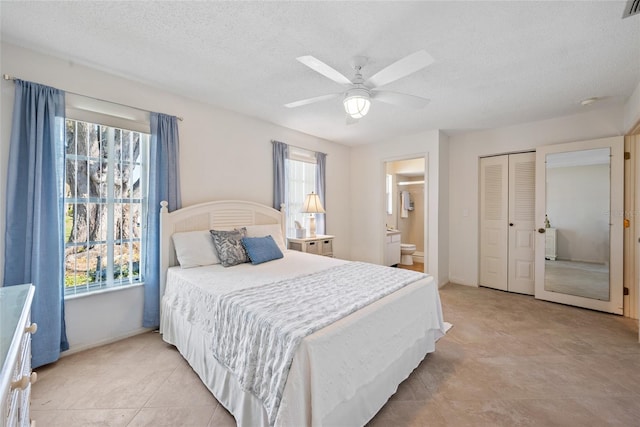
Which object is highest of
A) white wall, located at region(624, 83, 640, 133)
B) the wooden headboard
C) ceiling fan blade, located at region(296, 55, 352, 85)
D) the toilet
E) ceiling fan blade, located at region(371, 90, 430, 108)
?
white wall, located at region(624, 83, 640, 133)

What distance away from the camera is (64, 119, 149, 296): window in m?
2.45

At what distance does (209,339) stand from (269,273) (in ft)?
2.40

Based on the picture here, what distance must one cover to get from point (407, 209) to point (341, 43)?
5.45 meters

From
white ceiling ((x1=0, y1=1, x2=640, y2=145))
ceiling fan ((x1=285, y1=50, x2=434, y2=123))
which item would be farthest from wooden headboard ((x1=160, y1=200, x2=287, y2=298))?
ceiling fan ((x1=285, y1=50, x2=434, y2=123))

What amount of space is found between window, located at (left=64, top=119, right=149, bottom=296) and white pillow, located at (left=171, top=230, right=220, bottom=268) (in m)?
0.44

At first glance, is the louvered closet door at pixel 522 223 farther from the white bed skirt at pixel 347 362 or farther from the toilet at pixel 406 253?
the white bed skirt at pixel 347 362

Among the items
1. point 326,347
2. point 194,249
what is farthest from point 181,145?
point 326,347

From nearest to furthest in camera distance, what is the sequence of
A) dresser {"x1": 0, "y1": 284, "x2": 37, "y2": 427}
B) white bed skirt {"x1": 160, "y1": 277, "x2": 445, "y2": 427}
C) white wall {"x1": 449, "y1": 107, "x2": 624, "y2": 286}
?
dresser {"x1": 0, "y1": 284, "x2": 37, "y2": 427} → white bed skirt {"x1": 160, "y1": 277, "x2": 445, "y2": 427} → white wall {"x1": 449, "y1": 107, "x2": 624, "y2": 286}

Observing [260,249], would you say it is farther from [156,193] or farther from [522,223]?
[522,223]

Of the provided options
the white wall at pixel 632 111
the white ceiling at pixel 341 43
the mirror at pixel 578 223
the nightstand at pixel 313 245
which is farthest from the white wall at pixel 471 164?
the nightstand at pixel 313 245

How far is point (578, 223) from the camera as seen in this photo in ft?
11.6

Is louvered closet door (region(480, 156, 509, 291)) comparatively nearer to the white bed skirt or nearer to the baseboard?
the white bed skirt

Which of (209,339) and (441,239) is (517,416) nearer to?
(209,339)

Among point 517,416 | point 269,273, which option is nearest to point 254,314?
point 269,273
